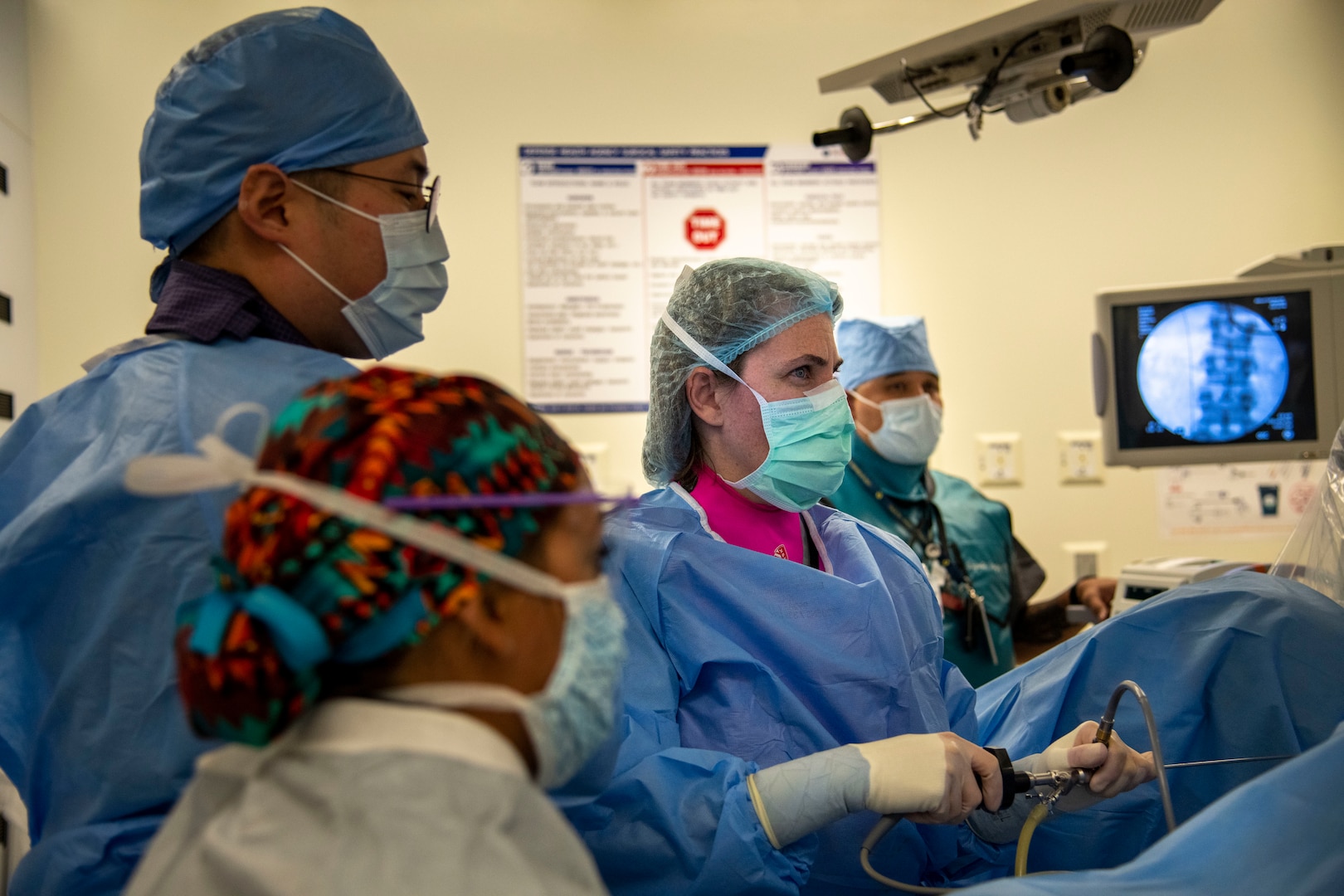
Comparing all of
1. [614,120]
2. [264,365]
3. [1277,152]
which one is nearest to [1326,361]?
[1277,152]

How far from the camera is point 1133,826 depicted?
4.06 ft

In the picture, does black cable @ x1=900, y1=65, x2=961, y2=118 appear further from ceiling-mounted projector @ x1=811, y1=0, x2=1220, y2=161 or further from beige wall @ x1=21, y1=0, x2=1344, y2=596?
beige wall @ x1=21, y1=0, x2=1344, y2=596

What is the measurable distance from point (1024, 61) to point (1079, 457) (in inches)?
55.6

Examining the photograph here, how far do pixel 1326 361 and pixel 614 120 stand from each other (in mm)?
1799

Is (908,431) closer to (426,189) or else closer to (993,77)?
(993,77)

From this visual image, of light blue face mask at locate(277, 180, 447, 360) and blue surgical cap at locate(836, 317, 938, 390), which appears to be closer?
light blue face mask at locate(277, 180, 447, 360)

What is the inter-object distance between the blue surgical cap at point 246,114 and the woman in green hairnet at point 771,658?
0.53 meters

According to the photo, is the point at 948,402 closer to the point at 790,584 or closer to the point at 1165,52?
the point at 1165,52

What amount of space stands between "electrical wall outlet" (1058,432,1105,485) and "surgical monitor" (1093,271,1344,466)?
73 cm

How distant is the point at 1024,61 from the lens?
173 cm

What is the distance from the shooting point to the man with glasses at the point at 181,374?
32.4 inches

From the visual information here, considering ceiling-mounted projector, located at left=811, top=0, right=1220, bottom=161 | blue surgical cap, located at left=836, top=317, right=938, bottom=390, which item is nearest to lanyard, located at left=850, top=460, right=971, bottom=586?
blue surgical cap, located at left=836, top=317, right=938, bottom=390

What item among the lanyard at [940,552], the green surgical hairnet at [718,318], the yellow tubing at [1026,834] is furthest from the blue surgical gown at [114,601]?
the lanyard at [940,552]

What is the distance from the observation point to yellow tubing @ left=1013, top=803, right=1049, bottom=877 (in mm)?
1098
